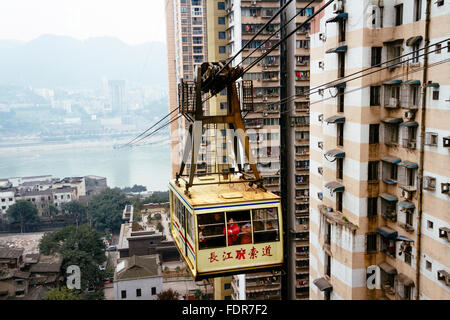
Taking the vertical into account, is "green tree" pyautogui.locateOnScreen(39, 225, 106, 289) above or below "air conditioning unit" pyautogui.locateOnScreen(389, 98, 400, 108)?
below

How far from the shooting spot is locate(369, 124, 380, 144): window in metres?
5.03

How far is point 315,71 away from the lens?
668 centimetres

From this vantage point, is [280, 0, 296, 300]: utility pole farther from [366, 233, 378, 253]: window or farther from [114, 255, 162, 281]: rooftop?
[366, 233, 378, 253]: window

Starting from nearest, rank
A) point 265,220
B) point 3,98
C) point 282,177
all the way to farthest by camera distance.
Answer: point 265,220, point 282,177, point 3,98

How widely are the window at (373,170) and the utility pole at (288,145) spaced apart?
18.7 ft

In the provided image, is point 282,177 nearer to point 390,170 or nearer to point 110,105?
point 390,170

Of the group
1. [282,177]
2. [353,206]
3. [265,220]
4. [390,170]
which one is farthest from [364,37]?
[282,177]

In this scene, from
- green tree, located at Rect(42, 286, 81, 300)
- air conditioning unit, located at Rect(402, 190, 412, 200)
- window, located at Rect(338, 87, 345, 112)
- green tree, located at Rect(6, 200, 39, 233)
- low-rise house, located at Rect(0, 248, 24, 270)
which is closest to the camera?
air conditioning unit, located at Rect(402, 190, 412, 200)

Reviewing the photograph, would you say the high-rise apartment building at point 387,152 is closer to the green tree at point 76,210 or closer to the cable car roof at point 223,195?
the cable car roof at point 223,195

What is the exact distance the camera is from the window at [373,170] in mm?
5145

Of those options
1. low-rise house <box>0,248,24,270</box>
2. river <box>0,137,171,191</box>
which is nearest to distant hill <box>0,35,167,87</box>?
river <box>0,137,171,191</box>

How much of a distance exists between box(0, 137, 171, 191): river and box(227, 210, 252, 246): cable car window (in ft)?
69.2

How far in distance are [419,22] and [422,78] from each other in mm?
584

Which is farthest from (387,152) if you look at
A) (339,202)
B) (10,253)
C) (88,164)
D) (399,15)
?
(88,164)
